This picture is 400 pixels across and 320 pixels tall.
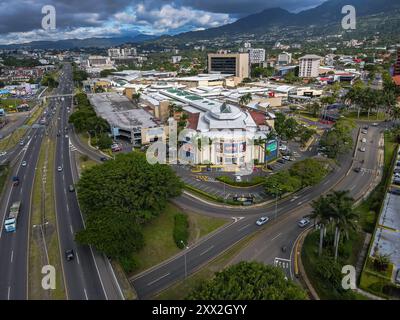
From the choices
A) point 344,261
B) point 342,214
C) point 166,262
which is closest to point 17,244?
point 166,262

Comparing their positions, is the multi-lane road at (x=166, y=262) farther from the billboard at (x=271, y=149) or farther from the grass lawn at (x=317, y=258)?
the billboard at (x=271, y=149)

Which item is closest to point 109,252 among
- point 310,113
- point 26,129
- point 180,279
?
point 180,279

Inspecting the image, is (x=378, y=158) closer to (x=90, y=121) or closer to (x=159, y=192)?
(x=159, y=192)

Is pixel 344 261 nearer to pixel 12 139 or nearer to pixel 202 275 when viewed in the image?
pixel 202 275

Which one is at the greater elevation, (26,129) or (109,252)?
→ (26,129)
